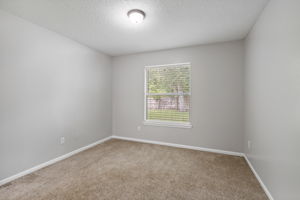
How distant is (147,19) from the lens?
2078 millimetres

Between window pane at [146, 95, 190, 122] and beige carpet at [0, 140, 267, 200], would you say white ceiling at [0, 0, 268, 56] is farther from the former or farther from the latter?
beige carpet at [0, 140, 267, 200]

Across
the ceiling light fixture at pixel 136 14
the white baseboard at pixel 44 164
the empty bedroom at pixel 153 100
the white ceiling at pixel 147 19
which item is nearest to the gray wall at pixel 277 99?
the empty bedroom at pixel 153 100

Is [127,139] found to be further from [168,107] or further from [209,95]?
[209,95]

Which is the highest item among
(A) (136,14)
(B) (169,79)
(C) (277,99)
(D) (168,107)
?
(A) (136,14)

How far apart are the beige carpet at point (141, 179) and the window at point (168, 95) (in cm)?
91

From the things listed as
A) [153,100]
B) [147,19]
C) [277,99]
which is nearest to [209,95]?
[153,100]

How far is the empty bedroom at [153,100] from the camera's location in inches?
64.0

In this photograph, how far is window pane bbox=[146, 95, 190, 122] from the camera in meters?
3.31

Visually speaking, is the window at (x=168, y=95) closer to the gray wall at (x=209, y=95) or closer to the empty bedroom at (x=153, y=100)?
the empty bedroom at (x=153, y=100)

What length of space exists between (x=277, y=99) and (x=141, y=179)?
6.68 feet

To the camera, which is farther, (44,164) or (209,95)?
(209,95)

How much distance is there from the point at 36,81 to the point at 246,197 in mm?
3524

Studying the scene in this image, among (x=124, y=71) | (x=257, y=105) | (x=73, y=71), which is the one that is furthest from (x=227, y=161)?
(x=73, y=71)

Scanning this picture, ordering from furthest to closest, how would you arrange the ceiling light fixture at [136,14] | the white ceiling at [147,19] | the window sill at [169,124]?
the window sill at [169,124] < the ceiling light fixture at [136,14] < the white ceiling at [147,19]
